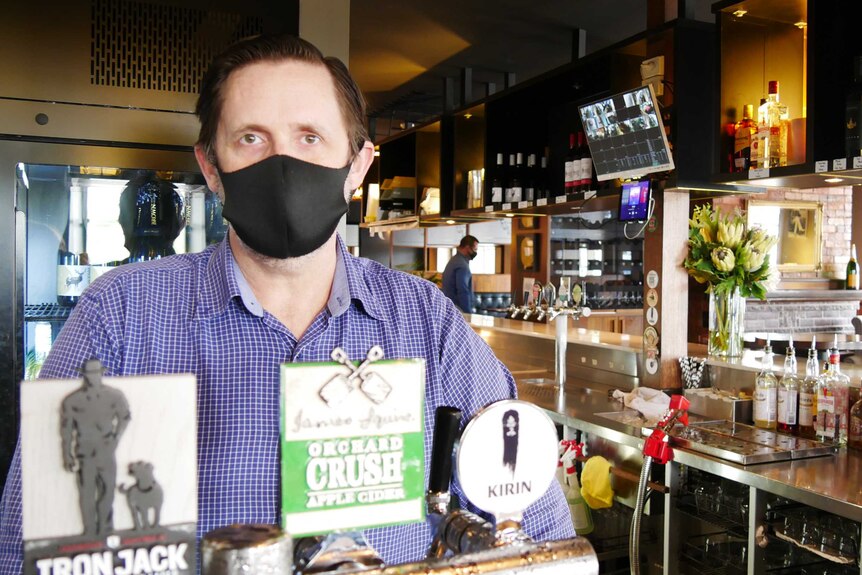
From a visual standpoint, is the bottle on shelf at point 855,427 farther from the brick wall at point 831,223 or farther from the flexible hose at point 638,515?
the brick wall at point 831,223

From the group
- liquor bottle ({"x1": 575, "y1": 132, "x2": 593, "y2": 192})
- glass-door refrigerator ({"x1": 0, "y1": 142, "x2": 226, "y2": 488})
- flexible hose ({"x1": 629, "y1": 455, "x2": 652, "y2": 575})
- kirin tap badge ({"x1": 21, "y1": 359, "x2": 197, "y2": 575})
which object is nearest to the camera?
kirin tap badge ({"x1": 21, "y1": 359, "x2": 197, "y2": 575})

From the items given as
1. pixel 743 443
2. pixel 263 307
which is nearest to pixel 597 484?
pixel 743 443

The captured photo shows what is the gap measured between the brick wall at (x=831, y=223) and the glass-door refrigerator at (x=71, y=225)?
7057 millimetres

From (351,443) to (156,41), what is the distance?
2.25 metres

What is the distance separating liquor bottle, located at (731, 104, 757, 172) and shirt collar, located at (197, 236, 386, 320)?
2.73m

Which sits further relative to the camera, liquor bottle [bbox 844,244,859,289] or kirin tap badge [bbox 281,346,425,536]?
liquor bottle [bbox 844,244,859,289]

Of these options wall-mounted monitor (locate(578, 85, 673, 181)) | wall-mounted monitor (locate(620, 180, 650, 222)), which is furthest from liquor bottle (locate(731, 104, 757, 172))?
wall-mounted monitor (locate(620, 180, 650, 222))

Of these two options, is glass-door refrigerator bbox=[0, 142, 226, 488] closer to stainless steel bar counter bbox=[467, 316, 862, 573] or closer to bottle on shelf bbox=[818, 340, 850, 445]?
stainless steel bar counter bbox=[467, 316, 862, 573]

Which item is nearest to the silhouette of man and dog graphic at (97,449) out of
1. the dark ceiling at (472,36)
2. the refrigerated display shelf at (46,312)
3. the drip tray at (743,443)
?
the refrigerated display shelf at (46,312)

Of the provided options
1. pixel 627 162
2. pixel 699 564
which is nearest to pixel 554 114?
pixel 627 162

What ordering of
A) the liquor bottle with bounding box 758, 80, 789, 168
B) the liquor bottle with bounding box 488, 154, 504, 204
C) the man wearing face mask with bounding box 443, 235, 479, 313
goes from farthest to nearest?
1. the man wearing face mask with bounding box 443, 235, 479, 313
2. the liquor bottle with bounding box 488, 154, 504, 204
3. the liquor bottle with bounding box 758, 80, 789, 168

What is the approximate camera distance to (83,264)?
231cm

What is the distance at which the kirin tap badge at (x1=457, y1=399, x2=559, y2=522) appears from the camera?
0.56 metres

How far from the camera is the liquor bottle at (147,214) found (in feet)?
7.76
